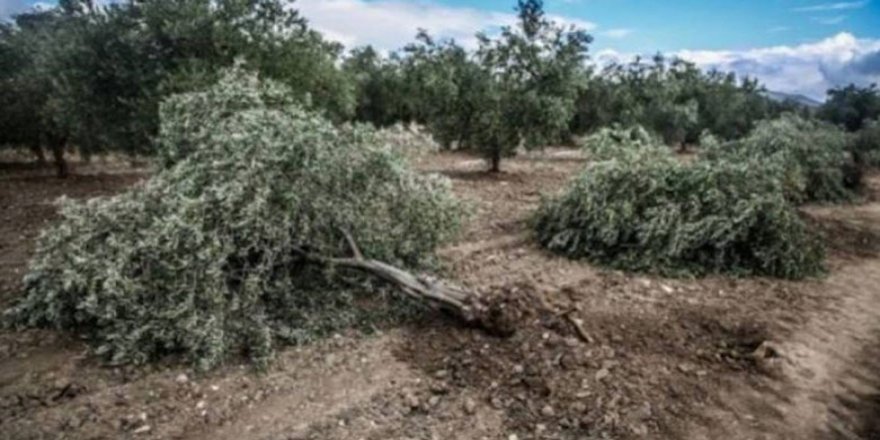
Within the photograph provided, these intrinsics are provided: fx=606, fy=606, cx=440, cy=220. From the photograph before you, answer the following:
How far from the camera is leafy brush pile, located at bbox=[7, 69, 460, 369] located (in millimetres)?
4977

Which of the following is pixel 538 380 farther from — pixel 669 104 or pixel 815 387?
pixel 669 104

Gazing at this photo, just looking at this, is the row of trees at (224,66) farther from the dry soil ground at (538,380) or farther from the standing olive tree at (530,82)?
the dry soil ground at (538,380)

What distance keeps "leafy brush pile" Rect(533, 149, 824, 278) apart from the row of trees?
372 cm

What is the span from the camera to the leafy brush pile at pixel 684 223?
712 cm

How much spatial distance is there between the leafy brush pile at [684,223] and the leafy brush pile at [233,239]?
6.61 feet

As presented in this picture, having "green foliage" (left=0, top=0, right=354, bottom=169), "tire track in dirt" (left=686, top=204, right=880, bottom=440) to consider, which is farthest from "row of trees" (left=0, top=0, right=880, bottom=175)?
"tire track in dirt" (left=686, top=204, right=880, bottom=440)

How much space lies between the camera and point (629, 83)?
30.3 m

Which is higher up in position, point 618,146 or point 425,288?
point 618,146

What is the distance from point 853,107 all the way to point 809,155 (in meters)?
18.1

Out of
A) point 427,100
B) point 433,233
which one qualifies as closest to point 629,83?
point 427,100

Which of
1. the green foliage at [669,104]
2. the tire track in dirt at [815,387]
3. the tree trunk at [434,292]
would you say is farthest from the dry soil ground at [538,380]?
the green foliage at [669,104]

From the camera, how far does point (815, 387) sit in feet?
14.9

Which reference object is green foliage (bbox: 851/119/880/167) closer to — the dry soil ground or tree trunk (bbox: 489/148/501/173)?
tree trunk (bbox: 489/148/501/173)

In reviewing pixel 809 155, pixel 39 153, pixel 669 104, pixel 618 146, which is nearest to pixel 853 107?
pixel 669 104
